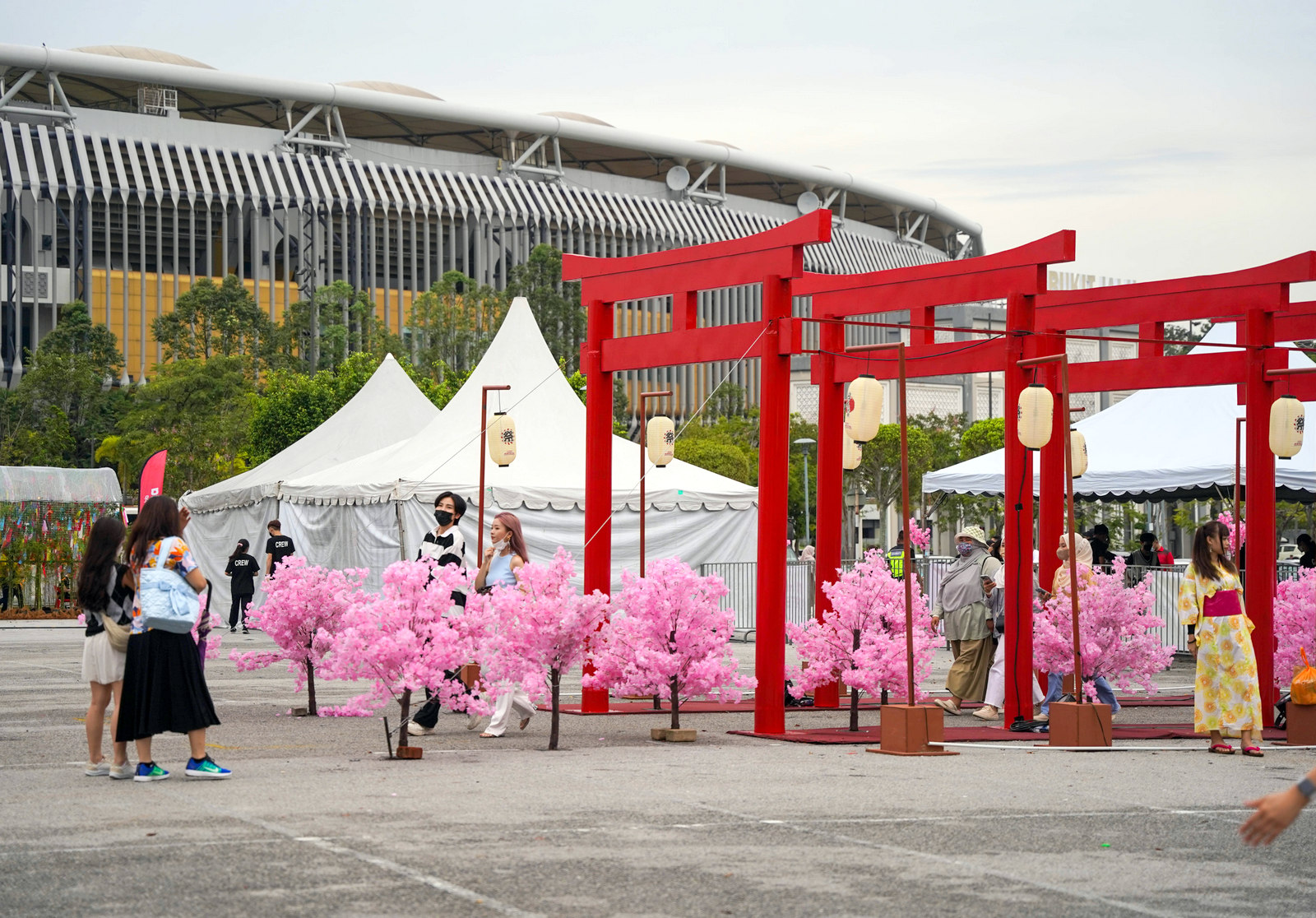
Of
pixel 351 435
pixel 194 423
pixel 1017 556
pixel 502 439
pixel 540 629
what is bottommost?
pixel 540 629

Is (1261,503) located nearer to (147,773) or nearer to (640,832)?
(640,832)

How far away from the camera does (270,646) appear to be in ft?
72.9

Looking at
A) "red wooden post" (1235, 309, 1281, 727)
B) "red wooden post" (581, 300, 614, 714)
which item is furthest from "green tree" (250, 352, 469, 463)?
"red wooden post" (1235, 309, 1281, 727)

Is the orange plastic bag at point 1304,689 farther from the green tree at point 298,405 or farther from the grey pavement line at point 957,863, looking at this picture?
the green tree at point 298,405

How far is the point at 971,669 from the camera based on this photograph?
46.7 feet

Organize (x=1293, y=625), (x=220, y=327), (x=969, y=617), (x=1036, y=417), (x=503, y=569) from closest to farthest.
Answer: (x=503, y=569), (x=1036, y=417), (x=1293, y=625), (x=969, y=617), (x=220, y=327)

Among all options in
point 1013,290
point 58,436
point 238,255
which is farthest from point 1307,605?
point 238,255

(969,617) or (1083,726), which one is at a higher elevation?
(969,617)

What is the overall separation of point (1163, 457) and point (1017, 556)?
956 cm

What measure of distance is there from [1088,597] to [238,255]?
6075 centimetres

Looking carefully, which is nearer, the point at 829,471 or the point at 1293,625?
the point at 1293,625

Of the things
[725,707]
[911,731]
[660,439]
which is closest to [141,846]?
[911,731]

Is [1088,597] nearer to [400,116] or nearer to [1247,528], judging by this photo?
[1247,528]

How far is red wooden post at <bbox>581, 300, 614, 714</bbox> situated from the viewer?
1384 centimetres
